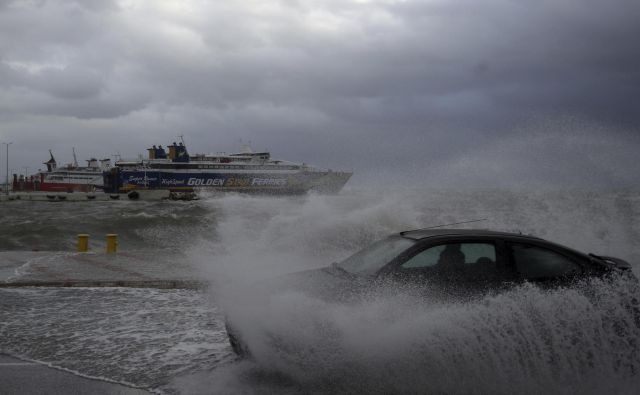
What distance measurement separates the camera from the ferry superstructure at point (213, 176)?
243 feet

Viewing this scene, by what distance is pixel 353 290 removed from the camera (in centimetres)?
464

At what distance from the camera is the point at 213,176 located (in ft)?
243

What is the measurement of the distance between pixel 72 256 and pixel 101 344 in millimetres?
7889

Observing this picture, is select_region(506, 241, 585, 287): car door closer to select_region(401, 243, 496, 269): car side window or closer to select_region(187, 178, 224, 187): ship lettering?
select_region(401, 243, 496, 269): car side window

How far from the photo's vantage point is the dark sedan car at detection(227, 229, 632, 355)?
4711mm

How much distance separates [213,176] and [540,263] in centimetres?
7128

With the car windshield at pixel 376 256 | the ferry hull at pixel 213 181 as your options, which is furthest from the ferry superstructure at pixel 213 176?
the car windshield at pixel 376 256

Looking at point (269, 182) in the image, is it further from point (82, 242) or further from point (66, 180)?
point (82, 242)

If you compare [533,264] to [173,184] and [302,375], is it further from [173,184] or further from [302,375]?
[173,184]

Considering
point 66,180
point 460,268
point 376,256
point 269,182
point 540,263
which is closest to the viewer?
point 460,268

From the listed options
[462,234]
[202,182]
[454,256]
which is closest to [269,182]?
[202,182]

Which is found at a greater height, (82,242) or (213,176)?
(213,176)

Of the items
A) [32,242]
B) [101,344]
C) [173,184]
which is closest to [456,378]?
[101,344]

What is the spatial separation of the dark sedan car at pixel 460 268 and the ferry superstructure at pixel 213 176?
69755 millimetres
